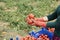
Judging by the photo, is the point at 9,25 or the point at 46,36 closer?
the point at 46,36

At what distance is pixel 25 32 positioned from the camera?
5293 mm

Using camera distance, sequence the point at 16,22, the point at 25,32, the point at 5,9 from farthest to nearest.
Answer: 1. the point at 5,9
2. the point at 16,22
3. the point at 25,32

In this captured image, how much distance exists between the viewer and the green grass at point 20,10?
5.51 m

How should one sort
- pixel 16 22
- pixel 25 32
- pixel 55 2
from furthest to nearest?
pixel 55 2
pixel 16 22
pixel 25 32

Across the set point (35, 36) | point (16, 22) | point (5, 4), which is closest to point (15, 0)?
point (5, 4)

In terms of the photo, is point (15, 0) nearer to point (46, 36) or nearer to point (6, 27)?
point (6, 27)

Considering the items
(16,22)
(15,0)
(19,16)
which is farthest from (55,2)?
(16,22)

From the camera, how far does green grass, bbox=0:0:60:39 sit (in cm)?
551

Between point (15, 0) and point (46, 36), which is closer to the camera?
point (46, 36)

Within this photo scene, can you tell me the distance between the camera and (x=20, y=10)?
6.52 metres

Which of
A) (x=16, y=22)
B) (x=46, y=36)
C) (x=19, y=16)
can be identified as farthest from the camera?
(x=19, y=16)

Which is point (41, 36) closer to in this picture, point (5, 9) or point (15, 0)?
point (5, 9)

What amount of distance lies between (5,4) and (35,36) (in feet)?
10.5

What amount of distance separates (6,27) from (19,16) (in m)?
0.76
